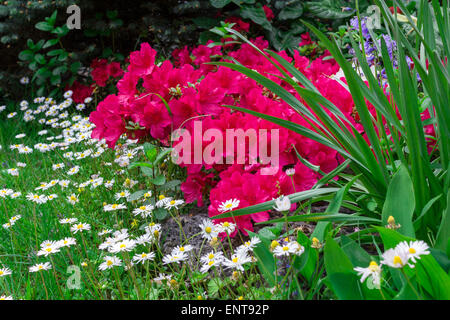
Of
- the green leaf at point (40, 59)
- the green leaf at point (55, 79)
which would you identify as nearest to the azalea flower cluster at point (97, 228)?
the green leaf at point (55, 79)

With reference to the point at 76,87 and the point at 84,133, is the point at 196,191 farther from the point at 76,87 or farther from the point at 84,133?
the point at 76,87

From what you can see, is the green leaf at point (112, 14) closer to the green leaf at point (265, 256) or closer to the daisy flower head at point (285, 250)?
the green leaf at point (265, 256)

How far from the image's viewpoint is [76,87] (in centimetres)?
342

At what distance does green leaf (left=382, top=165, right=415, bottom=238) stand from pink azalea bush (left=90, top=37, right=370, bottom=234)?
34 centimetres

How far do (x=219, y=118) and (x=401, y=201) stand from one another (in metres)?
0.84

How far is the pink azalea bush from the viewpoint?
143cm

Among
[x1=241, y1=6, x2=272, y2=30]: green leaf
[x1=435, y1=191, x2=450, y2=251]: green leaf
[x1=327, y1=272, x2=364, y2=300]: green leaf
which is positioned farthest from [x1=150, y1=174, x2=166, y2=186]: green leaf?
[x1=241, y1=6, x2=272, y2=30]: green leaf

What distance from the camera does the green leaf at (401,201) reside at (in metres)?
1.10

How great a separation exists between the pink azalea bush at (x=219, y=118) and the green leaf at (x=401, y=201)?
0.34m

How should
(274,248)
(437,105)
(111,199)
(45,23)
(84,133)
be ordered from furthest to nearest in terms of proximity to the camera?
(45,23) < (84,133) < (111,199) < (437,105) < (274,248)

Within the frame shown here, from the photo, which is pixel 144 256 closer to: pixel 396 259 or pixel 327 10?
pixel 396 259

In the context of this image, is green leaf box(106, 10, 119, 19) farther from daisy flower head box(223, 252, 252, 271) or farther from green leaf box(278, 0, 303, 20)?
daisy flower head box(223, 252, 252, 271)
